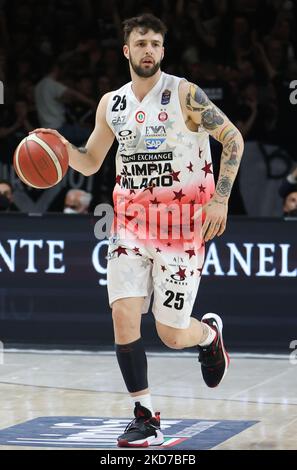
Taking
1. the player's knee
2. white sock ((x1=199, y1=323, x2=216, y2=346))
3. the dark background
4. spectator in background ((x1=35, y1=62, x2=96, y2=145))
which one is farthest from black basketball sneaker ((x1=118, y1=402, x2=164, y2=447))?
spectator in background ((x1=35, y1=62, x2=96, y2=145))

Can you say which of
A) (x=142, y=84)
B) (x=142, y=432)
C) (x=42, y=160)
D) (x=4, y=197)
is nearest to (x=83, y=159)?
(x=42, y=160)

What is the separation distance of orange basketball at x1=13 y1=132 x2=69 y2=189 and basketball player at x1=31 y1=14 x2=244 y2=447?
1.09ft

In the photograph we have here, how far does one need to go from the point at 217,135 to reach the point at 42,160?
0.98 meters

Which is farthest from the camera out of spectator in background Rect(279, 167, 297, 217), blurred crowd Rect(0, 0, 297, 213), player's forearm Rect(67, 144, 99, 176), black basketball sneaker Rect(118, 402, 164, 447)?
blurred crowd Rect(0, 0, 297, 213)

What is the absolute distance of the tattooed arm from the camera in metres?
6.36

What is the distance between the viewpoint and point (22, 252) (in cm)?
1021

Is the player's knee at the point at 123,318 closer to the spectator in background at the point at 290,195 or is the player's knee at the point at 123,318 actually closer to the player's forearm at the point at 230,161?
the player's forearm at the point at 230,161

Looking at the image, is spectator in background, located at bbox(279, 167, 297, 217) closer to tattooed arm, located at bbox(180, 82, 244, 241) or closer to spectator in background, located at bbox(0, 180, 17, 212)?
spectator in background, located at bbox(0, 180, 17, 212)

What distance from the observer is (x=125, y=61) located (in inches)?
527

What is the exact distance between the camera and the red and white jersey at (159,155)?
6.48m

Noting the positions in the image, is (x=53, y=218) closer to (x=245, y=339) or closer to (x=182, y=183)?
(x=245, y=339)

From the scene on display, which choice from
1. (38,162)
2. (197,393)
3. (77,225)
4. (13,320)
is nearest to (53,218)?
(77,225)

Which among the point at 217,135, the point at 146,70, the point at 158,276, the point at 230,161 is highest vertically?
the point at 146,70

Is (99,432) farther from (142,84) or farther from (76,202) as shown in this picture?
(76,202)
